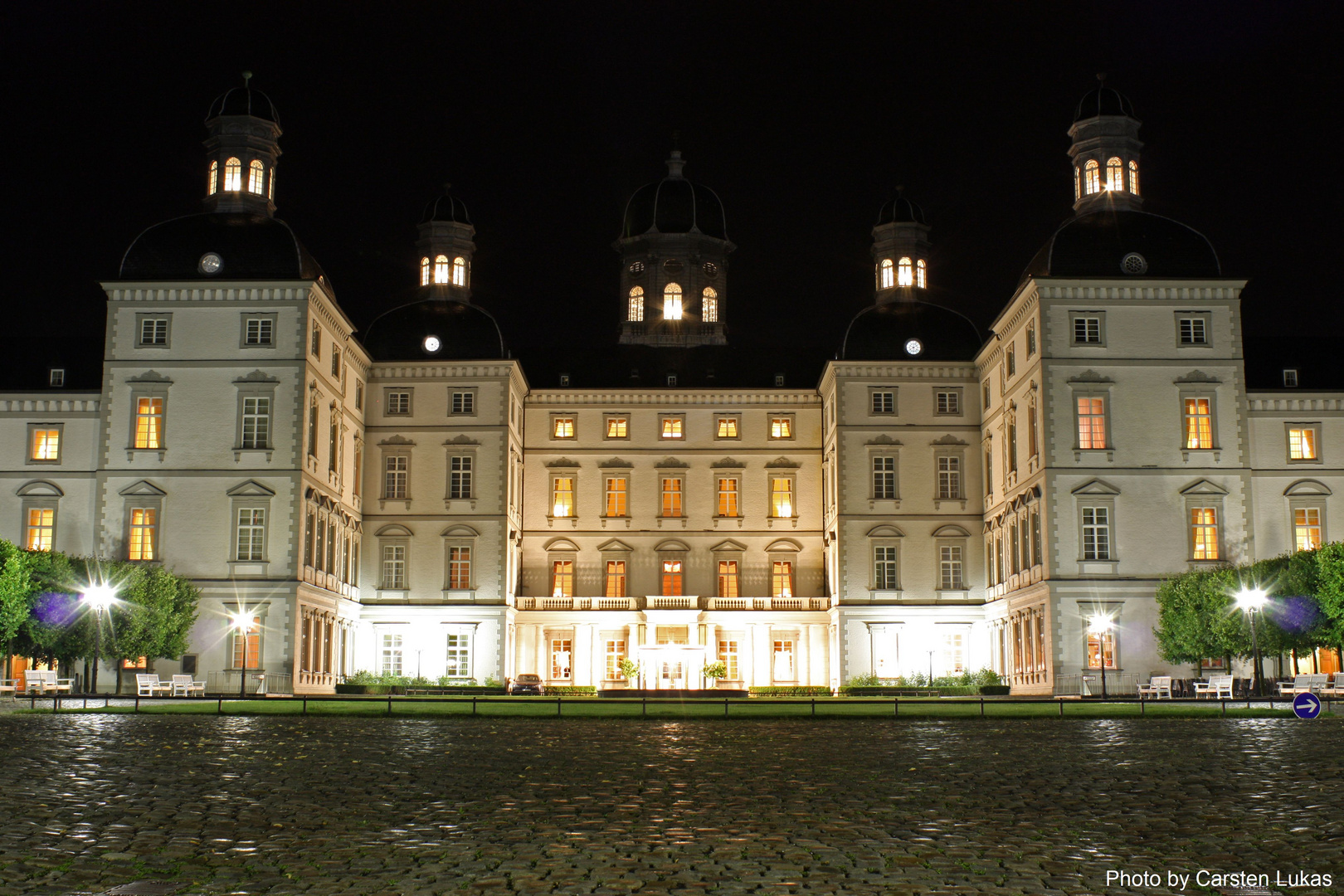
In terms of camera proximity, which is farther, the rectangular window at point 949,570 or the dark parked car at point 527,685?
the rectangular window at point 949,570

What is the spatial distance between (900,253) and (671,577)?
63.0 feet

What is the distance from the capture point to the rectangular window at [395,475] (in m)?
60.5

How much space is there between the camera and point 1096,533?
48625 millimetres

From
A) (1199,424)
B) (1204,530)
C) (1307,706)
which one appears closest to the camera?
(1307,706)

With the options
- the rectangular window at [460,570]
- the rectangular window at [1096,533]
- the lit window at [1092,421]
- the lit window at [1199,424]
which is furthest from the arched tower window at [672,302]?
the lit window at [1199,424]

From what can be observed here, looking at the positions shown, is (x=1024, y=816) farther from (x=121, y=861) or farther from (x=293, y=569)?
(x=293, y=569)

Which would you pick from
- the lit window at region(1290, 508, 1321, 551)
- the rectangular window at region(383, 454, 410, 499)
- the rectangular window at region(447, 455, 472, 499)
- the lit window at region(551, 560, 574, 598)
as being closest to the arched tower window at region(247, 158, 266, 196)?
the rectangular window at region(383, 454, 410, 499)

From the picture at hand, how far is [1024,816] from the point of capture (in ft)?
40.4

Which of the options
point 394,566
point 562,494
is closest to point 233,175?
point 394,566

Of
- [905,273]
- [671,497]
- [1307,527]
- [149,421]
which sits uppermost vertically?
[905,273]

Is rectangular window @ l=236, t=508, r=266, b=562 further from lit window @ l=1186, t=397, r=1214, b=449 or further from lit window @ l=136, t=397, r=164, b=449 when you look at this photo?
lit window @ l=1186, t=397, r=1214, b=449

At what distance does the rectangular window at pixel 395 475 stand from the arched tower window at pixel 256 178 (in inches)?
486

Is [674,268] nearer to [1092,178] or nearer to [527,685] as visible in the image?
[1092,178]

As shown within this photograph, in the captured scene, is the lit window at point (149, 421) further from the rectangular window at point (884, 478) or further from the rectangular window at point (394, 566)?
the rectangular window at point (884, 478)
